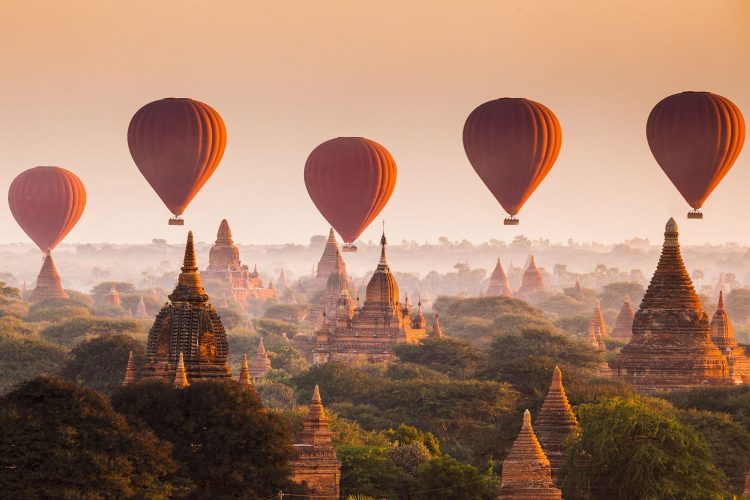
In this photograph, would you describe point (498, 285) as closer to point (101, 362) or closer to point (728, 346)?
point (728, 346)

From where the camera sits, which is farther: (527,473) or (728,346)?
(728,346)

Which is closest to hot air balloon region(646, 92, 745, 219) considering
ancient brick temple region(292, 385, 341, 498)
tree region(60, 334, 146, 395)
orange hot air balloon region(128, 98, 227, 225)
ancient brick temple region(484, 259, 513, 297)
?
orange hot air balloon region(128, 98, 227, 225)

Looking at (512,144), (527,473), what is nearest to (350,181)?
(512,144)

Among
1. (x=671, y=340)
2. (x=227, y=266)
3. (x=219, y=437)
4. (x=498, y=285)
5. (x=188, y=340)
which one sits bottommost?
(x=219, y=437)

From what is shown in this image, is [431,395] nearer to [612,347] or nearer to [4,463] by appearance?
[4,463]

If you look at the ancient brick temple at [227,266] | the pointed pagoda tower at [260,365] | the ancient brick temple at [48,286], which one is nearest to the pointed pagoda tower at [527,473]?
the pointed pagoda tower at [260,365]

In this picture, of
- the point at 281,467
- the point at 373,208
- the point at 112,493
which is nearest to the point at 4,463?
the point at 112,493
